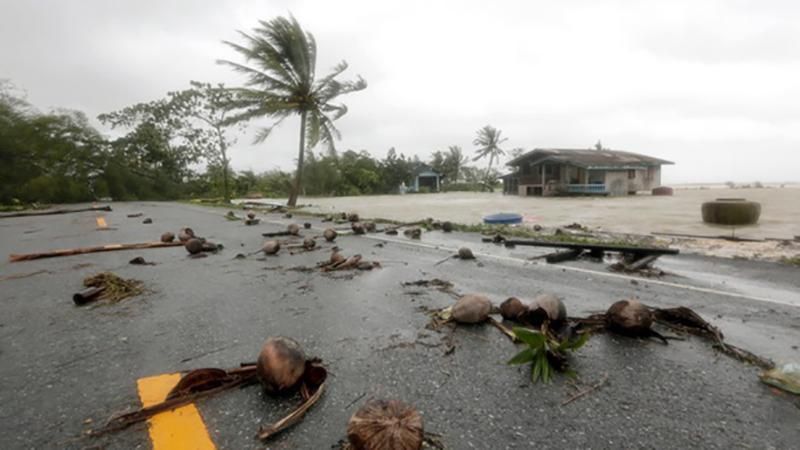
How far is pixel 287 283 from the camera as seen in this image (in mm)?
3217

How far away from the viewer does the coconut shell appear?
190 centimetres

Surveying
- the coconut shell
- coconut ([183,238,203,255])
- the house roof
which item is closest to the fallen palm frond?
coconut ([183,238,203,255])

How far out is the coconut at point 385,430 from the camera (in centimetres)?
95

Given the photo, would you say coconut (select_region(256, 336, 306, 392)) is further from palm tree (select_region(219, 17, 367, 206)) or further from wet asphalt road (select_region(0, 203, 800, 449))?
palm tree (select_region(219, 17, 367, 206))

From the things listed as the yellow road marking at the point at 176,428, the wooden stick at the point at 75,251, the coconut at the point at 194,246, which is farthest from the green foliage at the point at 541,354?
the wooden stick at the point at 75,251

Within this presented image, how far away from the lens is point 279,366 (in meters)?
1.35

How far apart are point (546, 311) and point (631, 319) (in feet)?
1.40

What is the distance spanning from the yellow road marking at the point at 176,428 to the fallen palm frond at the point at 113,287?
1.75 meters

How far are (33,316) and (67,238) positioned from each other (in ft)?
18.9

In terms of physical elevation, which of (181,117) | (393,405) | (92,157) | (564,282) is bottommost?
(564,282)

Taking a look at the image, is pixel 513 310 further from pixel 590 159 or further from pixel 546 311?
pixel 590 159

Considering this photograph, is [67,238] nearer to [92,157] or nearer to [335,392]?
[335,392]

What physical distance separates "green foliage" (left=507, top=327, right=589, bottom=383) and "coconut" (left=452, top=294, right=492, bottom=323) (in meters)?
0.50

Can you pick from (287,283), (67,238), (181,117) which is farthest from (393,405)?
(181,117)
